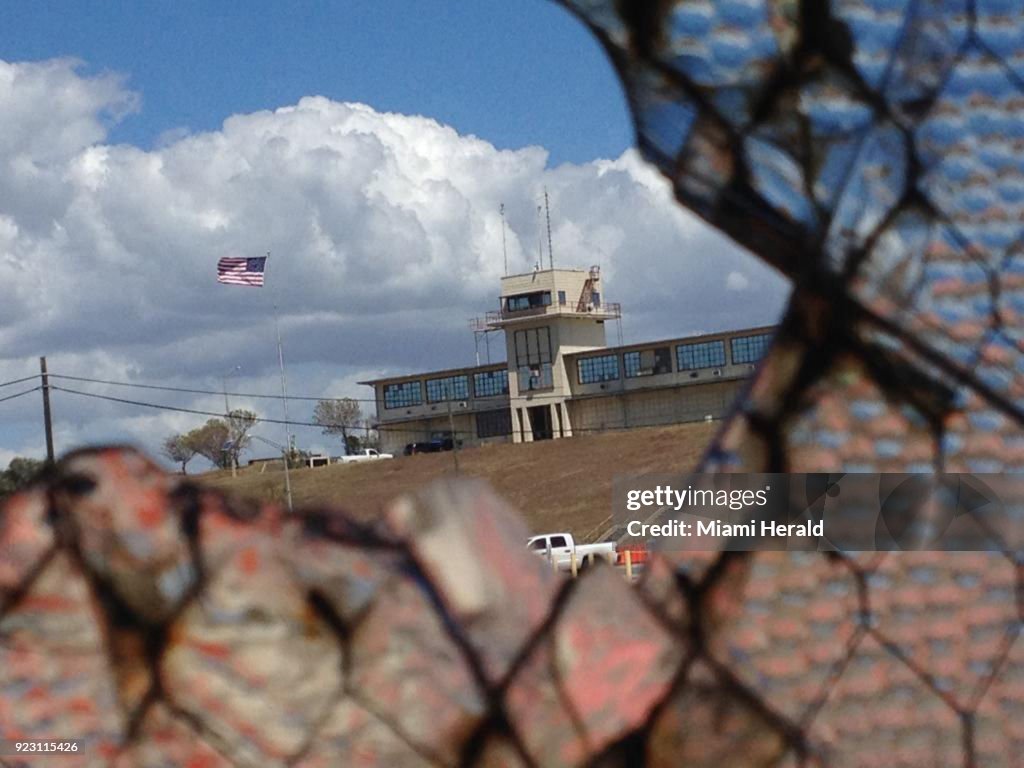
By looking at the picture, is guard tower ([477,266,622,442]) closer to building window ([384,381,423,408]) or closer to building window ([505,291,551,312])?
building window ([505,291,551,312])

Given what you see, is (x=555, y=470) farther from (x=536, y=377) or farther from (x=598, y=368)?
(x=598, y=368)

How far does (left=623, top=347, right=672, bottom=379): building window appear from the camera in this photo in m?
43.0

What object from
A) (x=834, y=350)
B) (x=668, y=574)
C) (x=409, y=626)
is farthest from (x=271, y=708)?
(x=834, y=350)

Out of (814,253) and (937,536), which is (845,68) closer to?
(814,253)

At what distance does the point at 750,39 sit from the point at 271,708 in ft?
2.35

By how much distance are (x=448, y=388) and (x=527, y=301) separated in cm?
448

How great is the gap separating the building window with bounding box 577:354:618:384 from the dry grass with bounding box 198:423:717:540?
3.93 m

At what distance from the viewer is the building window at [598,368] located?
43812 mm

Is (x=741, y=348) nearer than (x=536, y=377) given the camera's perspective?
Yes

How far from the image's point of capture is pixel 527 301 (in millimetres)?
45188

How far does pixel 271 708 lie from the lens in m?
1.16

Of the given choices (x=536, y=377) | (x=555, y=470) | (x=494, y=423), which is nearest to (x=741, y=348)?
(x=536, y=377)

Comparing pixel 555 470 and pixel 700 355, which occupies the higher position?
pixel 700 355

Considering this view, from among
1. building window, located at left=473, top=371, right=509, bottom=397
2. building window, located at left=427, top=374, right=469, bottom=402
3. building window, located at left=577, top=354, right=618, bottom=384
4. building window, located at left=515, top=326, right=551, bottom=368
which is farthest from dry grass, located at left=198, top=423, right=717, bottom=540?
building window, located at left=427, top=374, right=469, bottom=402
